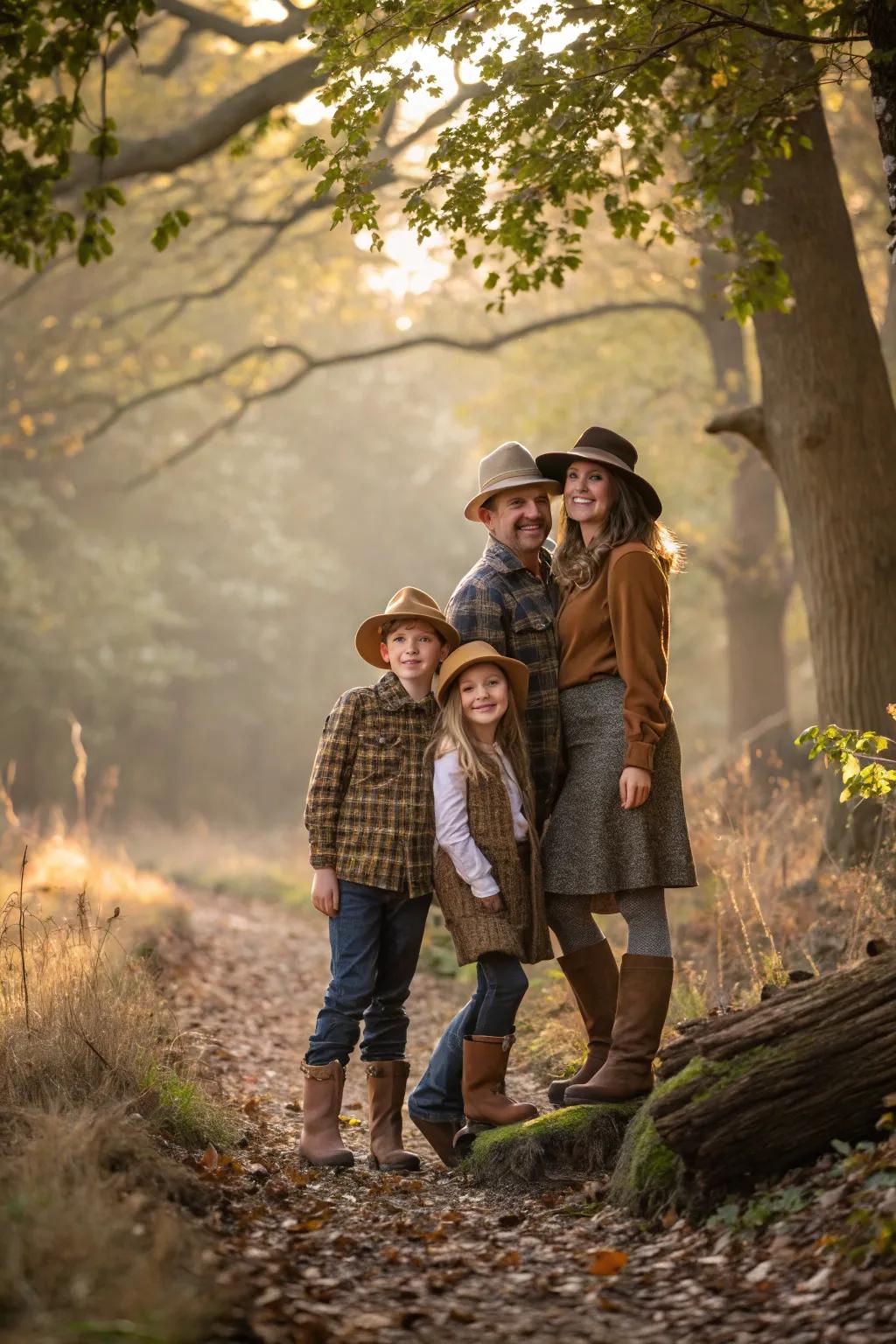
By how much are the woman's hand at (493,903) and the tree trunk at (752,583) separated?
10.7 meters

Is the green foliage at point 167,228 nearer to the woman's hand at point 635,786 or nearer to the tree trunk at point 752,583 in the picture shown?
the woman's hand at point 635,786

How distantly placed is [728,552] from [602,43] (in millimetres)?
11027

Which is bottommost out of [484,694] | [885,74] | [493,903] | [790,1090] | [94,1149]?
[790,1090]

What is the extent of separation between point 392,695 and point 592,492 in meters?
1.13

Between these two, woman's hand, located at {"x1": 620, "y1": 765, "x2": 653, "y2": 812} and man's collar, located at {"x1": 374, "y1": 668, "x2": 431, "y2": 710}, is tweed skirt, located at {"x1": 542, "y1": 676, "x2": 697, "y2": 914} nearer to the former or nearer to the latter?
woman's hand, located at {"x1": 620, "y1": 765, "x2": 653, "y2": 812}

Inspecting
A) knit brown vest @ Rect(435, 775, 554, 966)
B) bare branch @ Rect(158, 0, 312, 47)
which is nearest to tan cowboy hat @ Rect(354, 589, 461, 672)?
knit brown vest @ Rect(435, 775, 554, 966)

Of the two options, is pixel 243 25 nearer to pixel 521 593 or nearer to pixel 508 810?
pixel 521 593

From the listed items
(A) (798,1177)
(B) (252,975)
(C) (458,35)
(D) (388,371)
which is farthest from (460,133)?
(D) (388,371)

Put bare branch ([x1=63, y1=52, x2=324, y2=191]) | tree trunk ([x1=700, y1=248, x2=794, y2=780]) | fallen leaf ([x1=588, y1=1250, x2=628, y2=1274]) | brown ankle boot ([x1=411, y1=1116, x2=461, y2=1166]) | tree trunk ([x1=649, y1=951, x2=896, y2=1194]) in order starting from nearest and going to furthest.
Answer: fallen leaf ([x1=588, y1=1250, x2=628, y2=1274]) → tree trunk ([x1=649, y1=951, x2=896, y2=1194]) → brown ankle boot ([x1=411, y1=1116, x2=461, y2=1166]) → bare branch ([x1=63, y1=52, x2=324, y2=191]) → tree trunk ([x1=700, y1=248, x2=794, y2=780])

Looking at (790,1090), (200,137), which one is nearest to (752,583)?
(200,137)

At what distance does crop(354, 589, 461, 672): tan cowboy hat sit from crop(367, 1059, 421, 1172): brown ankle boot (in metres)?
1.61

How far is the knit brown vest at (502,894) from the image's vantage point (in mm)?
4887

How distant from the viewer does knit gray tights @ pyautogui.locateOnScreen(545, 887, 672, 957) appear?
4.82 metres

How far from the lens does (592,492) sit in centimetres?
514
